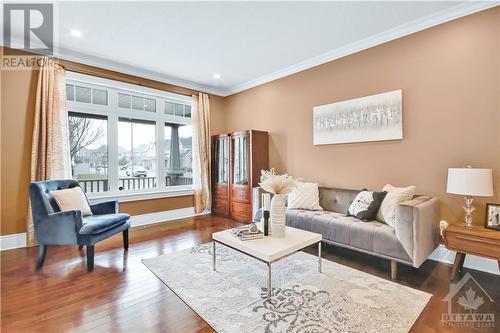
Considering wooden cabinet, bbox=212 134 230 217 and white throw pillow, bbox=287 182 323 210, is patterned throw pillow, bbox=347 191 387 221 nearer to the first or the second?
white throw pillow, bbox=287 182 323 210

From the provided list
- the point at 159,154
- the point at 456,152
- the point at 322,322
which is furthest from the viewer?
the point at 159,154

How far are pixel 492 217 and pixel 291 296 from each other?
215cm

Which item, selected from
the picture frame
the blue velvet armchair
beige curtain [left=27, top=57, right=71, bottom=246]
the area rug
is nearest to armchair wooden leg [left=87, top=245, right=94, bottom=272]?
the blue velvet armchair

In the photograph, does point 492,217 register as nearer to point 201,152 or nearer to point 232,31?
point 232,31

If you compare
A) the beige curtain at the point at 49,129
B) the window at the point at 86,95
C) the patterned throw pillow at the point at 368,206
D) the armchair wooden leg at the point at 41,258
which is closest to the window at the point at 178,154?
the window at the point at 86,95

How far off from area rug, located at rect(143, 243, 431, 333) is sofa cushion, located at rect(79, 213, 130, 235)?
2.02 ft

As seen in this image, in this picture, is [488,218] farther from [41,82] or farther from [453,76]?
[41,82]

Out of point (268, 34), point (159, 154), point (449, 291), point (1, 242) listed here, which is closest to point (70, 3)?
point (268, 34)

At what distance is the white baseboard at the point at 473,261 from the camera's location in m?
2.49

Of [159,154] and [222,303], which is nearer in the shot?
[222,303]

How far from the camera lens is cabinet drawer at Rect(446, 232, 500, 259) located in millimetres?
2100

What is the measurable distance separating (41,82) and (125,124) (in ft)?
4.23

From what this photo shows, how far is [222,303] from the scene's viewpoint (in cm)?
198

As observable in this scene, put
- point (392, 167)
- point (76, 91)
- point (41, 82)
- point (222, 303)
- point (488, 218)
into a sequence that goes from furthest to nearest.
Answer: point (76, 91)
point (41, 82)
point (392, 167)
point (488, 218)
point (222, 303)
